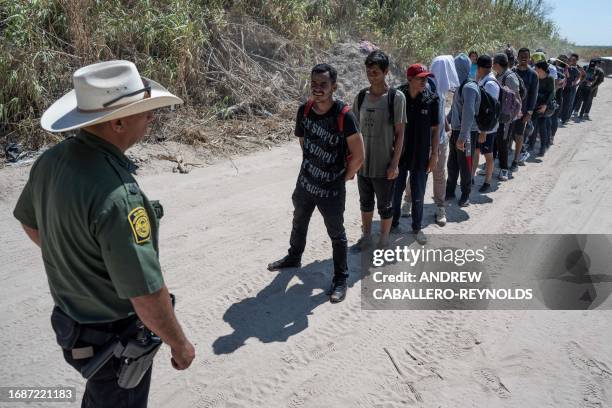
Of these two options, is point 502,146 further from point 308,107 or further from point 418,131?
point 308,107

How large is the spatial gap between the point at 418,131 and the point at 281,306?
7.25 feet

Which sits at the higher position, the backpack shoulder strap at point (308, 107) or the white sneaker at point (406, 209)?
the backpack shoulder strap at point (308, 107)

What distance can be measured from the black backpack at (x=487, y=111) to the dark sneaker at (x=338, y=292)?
316 centimetres

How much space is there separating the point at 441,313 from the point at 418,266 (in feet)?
2.65

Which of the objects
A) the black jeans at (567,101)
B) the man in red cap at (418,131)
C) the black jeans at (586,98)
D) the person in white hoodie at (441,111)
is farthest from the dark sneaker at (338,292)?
the black jeans at (586,98)

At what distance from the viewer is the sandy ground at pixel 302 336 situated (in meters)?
3.02

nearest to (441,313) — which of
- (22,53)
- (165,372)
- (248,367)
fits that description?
(248,367)

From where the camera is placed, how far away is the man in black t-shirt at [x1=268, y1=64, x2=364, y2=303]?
3645mm

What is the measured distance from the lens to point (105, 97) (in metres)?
1.84

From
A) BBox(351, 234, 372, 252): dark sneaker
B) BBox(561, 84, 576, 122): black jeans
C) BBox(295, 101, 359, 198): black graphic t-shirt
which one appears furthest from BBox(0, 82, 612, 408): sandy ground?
BBox(561, 84, 576, 122): black jeans

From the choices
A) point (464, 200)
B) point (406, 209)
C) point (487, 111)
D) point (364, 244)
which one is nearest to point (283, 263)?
point (364, 244)

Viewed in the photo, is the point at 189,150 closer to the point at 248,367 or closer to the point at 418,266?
the point at 418,266

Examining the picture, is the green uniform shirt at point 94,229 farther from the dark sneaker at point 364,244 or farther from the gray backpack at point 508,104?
the gray backpack at point 508,104

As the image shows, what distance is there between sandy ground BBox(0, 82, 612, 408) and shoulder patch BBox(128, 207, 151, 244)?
5.15 ft
